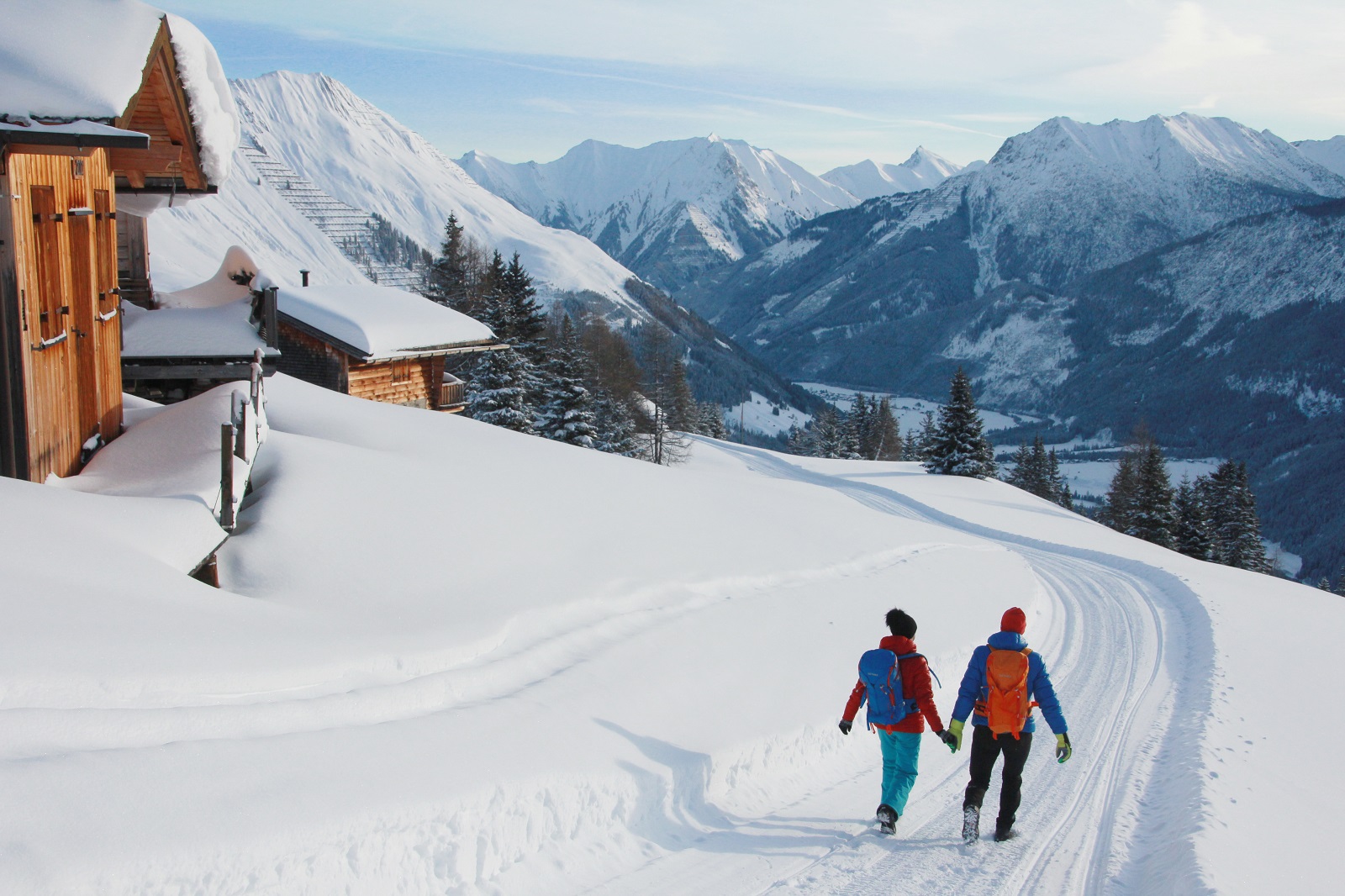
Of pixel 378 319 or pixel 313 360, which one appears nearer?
pixel 313 360

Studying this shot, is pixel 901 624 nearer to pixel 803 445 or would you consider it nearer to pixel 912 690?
pixel 912 690

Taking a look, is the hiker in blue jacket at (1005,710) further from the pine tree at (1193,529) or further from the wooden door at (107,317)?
the pine tree at (1193,529)

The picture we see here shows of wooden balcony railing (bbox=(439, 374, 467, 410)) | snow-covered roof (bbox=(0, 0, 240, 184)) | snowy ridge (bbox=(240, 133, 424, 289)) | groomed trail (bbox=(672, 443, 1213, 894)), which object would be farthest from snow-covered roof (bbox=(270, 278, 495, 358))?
snowy ridge (bbox=(240, 133, 424, 289))

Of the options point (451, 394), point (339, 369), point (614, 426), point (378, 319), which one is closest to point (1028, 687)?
point (339, 369)

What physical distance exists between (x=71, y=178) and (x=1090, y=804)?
11197mm

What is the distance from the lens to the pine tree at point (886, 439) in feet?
241

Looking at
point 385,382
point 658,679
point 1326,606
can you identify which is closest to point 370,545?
point 658,679

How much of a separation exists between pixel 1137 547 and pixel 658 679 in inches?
960

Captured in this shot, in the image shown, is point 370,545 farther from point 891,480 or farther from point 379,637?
point 891,480

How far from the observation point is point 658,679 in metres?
8.08

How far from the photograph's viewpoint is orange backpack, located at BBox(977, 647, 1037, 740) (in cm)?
645

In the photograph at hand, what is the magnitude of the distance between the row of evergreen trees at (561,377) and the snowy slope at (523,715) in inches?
694

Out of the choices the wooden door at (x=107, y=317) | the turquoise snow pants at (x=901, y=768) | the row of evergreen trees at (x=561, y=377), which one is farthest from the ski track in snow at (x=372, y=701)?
the row of evergreen trees at (x=561, y=377)

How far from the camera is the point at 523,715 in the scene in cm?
658
